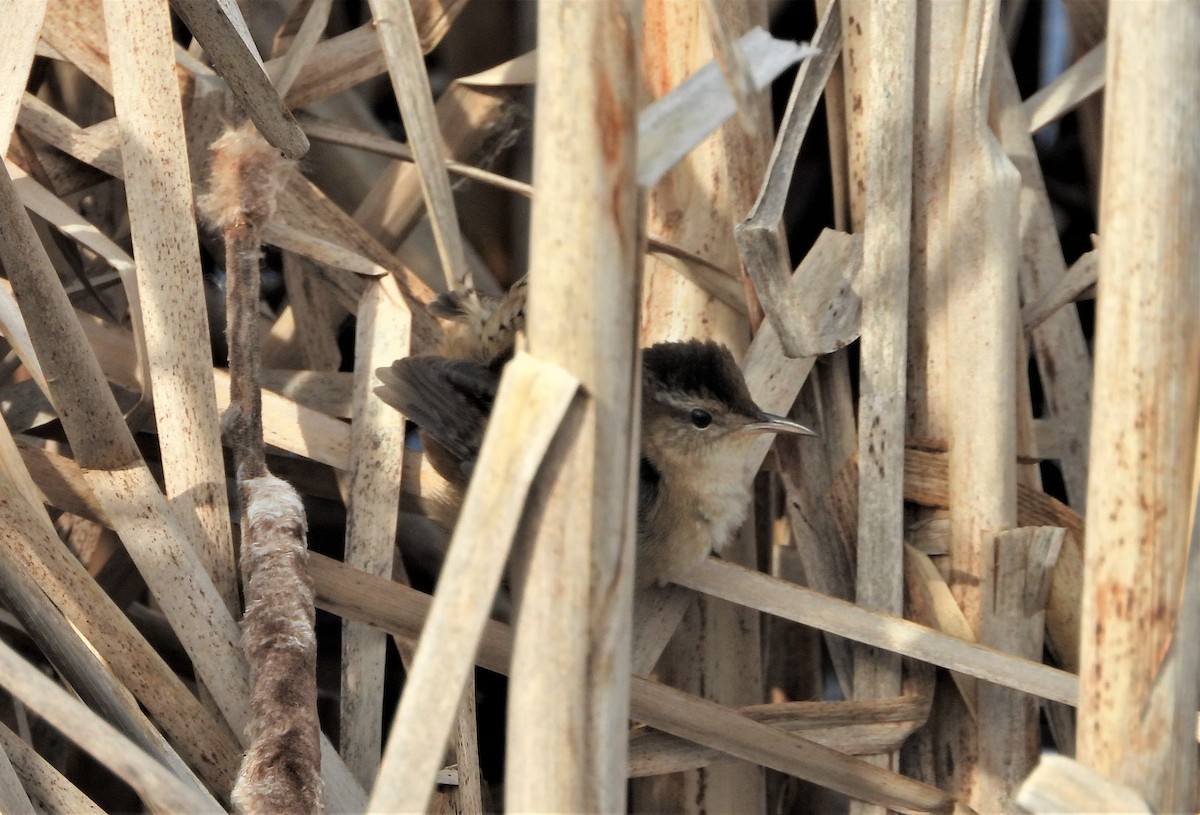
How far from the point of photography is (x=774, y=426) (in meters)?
1.87

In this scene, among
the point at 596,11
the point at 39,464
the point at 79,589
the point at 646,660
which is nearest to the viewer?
the point at 596,11

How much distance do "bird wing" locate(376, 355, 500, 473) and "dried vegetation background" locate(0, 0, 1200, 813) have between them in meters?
0.08

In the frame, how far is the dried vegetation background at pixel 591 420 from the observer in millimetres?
949

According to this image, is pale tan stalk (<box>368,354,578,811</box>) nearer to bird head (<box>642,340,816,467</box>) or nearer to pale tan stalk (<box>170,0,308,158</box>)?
pale tan stalk (<box>170,0,308,158</box>)

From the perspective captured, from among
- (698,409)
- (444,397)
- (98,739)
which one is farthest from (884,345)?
(98,739)

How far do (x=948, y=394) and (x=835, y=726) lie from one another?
50 cm

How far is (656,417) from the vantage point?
210 centimetres

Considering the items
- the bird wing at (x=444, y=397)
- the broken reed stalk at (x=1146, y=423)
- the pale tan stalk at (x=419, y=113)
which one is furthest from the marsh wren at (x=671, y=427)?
the broken reed stalk at (x=1146, y=423)

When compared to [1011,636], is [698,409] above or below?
above

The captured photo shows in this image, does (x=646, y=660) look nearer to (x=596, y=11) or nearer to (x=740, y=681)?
(x=740, y=681)

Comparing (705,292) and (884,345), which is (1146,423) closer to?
(884,345)

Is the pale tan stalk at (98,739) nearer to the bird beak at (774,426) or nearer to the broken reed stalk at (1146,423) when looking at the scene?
the broken reed stalk at (1146,423)

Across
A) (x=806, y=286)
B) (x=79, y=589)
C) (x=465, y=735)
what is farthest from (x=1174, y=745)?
(x=79, y=589)

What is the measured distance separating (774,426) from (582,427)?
0.98 m
